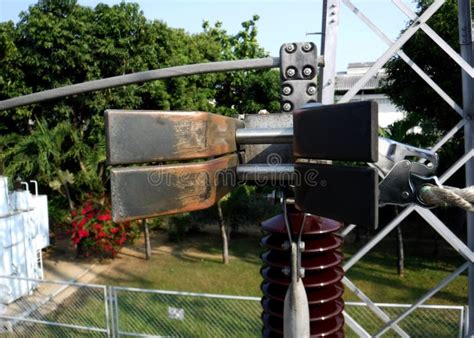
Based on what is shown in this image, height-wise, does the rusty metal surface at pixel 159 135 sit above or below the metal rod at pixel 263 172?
above

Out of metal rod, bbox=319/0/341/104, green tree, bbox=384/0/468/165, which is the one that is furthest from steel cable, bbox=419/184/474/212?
green tree, bbox=384/0/468/165

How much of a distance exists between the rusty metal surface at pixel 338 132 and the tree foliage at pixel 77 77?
1020cm

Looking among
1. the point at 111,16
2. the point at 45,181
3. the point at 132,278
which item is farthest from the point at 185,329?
the point at 111,16

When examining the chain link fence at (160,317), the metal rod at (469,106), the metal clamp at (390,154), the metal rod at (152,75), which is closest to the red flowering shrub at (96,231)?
the chain link fence at (160,317)

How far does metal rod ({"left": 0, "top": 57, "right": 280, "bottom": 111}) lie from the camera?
1.17 m

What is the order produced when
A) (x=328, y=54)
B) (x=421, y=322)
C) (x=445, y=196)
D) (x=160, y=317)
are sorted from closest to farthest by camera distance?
(x=445, y=196) < (x=328, y=54) < (x=421, y=322) < (x=160, y=317)

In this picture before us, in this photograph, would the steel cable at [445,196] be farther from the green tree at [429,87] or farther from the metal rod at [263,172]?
the green tree at [429,87]

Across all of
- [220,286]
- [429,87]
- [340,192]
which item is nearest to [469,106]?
[340,192]

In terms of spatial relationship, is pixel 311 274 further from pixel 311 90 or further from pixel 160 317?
pixel 160 317

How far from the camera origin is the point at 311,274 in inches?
45.1

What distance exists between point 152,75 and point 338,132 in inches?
27.8

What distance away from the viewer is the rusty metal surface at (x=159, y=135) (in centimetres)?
80

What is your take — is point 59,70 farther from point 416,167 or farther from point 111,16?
point 416,167

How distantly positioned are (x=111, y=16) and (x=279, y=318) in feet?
40.6
